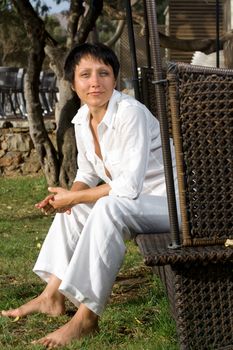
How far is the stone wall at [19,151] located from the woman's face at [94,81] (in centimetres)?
883

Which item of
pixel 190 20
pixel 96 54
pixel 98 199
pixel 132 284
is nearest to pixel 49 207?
pixel 98 199

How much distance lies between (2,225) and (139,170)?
199 inches

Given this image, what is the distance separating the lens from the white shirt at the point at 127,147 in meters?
3.91

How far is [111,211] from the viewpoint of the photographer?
382 centimetres

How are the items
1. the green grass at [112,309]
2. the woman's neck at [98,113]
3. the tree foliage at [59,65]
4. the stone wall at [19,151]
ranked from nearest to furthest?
the green grass at [112,309]
the woman's neck at [98,113]
the tree foliage at [59,65]
the stone wall at [19,151]

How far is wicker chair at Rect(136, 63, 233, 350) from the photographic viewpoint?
11.2ft

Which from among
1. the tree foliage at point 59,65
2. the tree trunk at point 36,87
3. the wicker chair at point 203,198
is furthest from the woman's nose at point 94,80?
the tree trunk at point 36,87

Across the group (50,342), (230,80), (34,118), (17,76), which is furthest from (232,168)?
(17,76)

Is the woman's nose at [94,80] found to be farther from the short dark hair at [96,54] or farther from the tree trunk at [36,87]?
the tree trunk at [36,87]

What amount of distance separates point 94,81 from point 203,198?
3.32 ft

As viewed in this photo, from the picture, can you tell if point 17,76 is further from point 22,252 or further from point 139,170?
point 139,170

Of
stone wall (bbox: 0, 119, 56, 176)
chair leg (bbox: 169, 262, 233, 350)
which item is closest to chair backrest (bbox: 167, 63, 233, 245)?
chair leg (bbox: 169, 262, 233, 350)

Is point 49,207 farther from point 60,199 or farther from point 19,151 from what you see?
point 19,151

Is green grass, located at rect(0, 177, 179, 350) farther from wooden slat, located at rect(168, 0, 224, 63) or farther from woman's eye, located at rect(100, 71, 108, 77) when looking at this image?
wooden slat, located at rect(168, 0, 224, 63)
